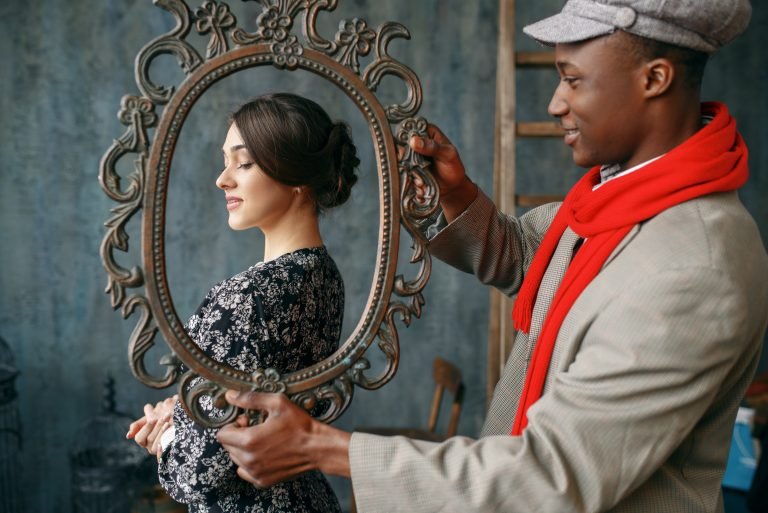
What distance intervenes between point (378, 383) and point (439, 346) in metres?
2.60

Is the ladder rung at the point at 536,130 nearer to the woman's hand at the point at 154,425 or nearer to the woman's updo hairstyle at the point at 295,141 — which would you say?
the woman's updo hairstyle at the point at 295,141

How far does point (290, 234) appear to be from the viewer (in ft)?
4.92

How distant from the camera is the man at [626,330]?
1164 millimetres

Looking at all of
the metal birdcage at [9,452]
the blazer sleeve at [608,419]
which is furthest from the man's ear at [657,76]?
the metal birdcage at [9,452]

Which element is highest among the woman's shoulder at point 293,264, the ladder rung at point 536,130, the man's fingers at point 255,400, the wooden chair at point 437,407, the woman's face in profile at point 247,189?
the ladder rung at point 536,130

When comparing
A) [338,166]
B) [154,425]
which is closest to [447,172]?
[338,166]

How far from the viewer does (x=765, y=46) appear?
3902 mm

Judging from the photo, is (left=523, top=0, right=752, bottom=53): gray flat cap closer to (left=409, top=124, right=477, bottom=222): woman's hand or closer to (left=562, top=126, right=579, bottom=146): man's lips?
(left=562, top=126, right=579, bottom=146): man's lips

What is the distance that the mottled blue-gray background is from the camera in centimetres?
358

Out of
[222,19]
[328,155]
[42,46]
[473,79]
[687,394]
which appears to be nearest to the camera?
[687,394]

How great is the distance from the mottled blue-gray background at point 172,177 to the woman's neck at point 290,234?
7.06 feet

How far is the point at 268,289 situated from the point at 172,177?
2354 millimetres

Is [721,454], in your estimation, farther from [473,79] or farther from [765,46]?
[765,46]

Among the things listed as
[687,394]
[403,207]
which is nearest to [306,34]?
[403,207]
